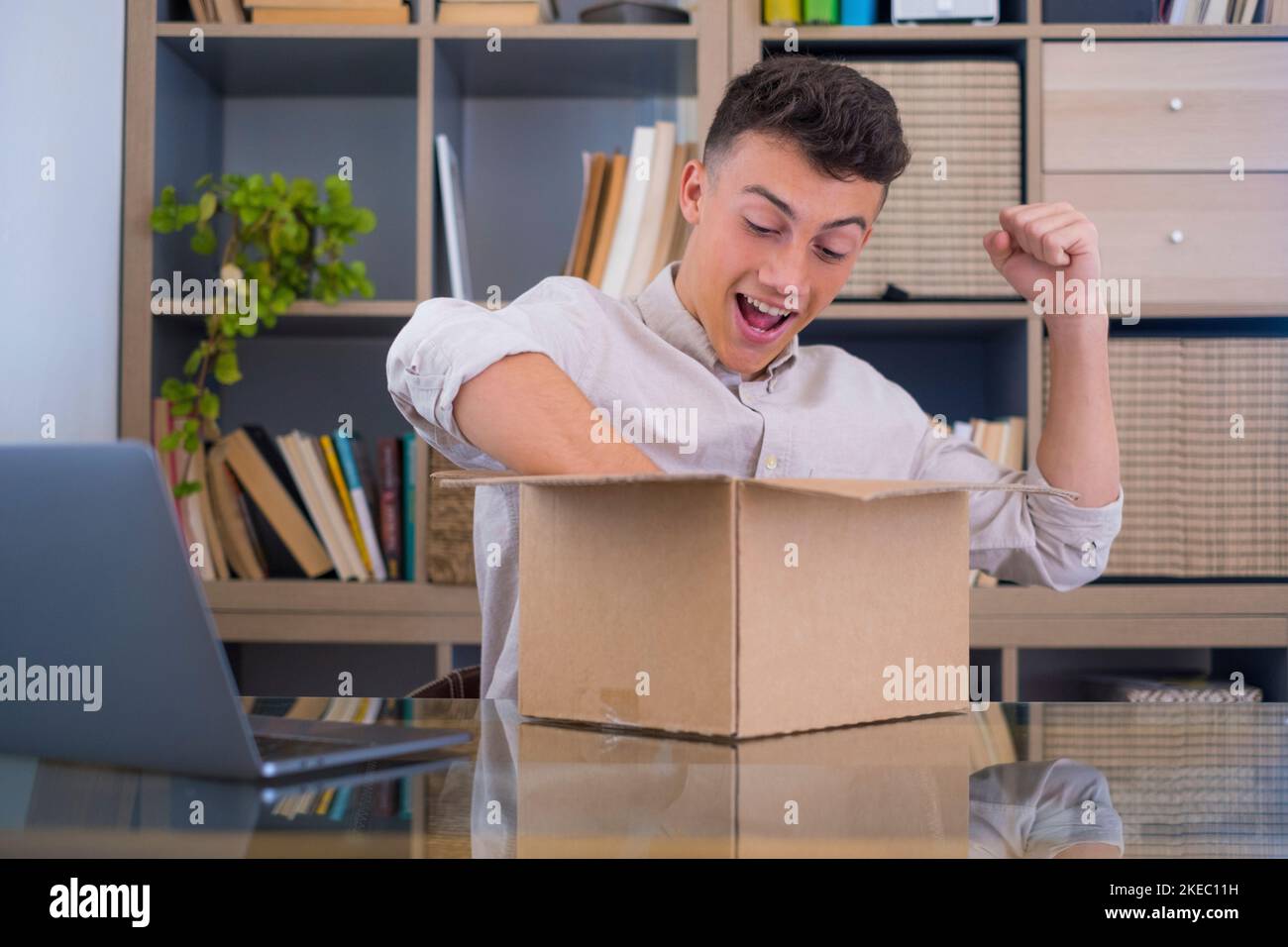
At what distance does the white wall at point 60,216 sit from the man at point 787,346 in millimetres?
875

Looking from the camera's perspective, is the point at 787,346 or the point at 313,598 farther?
the point at 313,598

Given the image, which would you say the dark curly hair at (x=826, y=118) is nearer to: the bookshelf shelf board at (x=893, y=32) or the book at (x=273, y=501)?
the bookshelf shelf board at (x=893, y=32)

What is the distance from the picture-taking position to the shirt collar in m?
1.44

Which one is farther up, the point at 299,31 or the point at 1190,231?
the point at 299,31

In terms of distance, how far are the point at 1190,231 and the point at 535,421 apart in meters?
1.69

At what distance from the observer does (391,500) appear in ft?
7.27

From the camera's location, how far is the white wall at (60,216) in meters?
1.77

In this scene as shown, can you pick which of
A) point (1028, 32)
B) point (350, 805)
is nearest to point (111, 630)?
point (350, 805)

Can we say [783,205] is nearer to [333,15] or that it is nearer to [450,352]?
[450,352]

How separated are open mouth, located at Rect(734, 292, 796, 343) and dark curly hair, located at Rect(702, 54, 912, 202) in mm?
Result: 169

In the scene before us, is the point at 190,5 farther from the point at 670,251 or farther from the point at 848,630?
the point at 848,630

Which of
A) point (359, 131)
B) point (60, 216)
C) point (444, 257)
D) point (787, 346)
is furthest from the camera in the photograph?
point (359, 131)

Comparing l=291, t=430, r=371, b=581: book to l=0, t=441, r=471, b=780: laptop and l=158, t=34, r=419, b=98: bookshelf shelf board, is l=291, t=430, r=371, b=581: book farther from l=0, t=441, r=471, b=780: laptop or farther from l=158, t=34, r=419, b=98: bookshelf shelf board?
l=0, t=441, r=471, b=780: laptop
